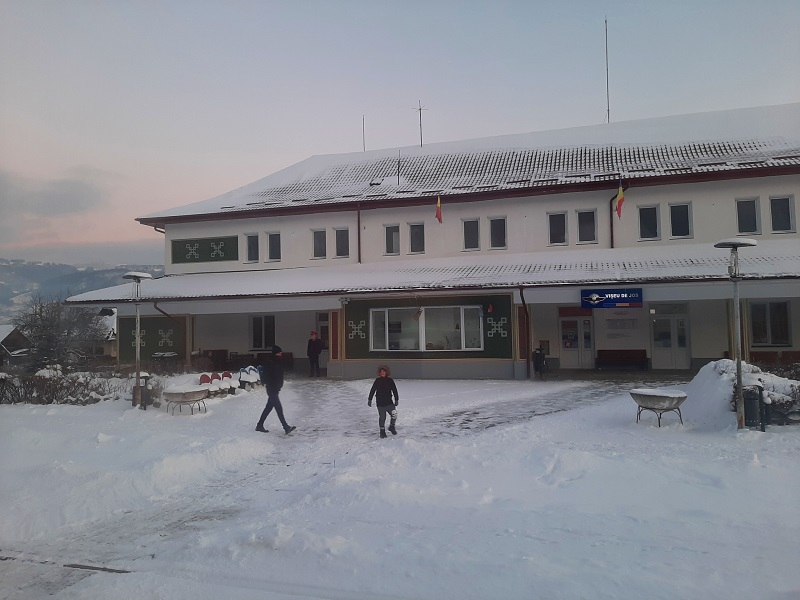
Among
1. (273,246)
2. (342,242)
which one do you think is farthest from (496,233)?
(273,246)

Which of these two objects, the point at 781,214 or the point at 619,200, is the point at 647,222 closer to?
the point at 619,200

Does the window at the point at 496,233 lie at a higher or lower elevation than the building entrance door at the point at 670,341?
higher

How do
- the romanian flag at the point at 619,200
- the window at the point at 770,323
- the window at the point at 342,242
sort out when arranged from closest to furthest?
the romanian flag at the point at 619,200, the window at the point at 770,323, the window at the point at 342,242

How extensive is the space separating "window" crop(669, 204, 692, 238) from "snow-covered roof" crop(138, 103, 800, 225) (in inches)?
46.7

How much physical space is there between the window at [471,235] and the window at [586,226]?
3.55 meters

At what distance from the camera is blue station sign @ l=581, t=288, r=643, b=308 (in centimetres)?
1791

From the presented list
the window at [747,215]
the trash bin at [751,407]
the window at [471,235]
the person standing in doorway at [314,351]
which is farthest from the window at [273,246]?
the trash bin at [751,407]

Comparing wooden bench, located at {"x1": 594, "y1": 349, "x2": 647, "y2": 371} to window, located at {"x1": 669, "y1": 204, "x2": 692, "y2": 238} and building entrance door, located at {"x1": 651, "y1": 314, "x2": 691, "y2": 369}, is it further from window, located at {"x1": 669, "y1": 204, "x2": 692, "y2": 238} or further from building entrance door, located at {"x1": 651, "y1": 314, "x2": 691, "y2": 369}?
window, located at {"x1": 669, "y1": 204, "x2": 692, "y2": 238}

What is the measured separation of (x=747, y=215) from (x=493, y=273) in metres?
8.49

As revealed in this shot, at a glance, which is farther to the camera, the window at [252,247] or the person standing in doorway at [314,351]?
the window at [252,247]

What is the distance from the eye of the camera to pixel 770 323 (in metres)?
20.7

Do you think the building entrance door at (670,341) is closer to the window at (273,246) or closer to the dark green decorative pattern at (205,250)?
the window at (273,246)

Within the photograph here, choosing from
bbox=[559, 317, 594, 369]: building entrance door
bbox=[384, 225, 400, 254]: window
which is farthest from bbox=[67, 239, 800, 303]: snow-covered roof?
bbox=[559, 317, 594, 369]: building entrance door

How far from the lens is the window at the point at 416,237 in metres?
23.3
